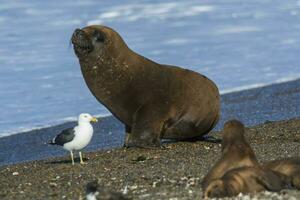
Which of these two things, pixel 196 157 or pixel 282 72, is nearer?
pixel 196 157

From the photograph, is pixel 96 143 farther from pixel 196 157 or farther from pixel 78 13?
pixel 78 13

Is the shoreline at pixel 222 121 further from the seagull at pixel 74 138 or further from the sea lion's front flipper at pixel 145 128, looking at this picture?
the seagull at pixel 74 138

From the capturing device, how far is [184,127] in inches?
→ 379

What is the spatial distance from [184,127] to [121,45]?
1.00 meters

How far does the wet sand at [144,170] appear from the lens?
260 inches

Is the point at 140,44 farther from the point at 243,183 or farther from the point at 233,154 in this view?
the point at 243,183

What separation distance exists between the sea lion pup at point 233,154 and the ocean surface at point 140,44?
5.45m

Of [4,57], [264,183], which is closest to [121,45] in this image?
[264,183]

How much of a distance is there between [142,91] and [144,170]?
197 centimetres

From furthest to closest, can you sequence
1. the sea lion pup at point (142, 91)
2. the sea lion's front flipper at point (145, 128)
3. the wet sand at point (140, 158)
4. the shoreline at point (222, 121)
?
the shoreline at point (222, 121) < the sea lion pup at point (142, 91) < the sea lion's front flipper at point (145, 128) < the wet sand at point (140, 158)

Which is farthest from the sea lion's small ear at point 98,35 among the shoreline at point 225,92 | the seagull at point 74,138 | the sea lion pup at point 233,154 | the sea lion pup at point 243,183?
the sea lion pup at point 243,183

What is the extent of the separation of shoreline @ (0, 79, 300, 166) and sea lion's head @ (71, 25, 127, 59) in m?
1.00

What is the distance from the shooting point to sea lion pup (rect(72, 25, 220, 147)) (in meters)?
9.34

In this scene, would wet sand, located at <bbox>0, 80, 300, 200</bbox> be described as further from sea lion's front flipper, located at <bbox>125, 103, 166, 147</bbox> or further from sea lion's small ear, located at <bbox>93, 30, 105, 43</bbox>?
sea lion's small ear, located at <bbox>93, 30, 105, 43</bbox>
